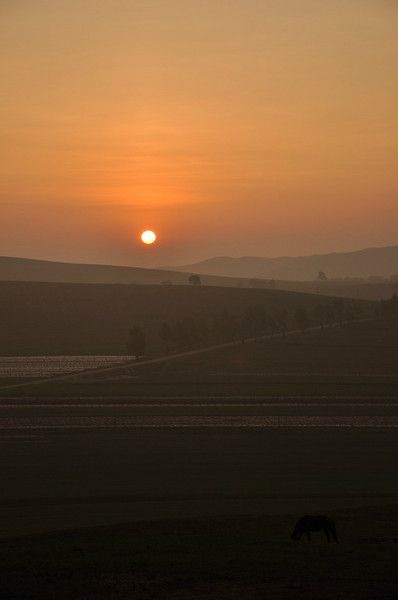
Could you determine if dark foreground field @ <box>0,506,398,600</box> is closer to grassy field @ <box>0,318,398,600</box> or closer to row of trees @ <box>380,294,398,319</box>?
grassy field @ <box>0,318,398,600</box>

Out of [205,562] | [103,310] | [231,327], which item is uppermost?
[103,310]

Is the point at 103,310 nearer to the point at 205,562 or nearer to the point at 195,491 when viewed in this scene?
the point at 195,491

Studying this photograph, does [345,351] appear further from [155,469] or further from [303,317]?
[155,469]

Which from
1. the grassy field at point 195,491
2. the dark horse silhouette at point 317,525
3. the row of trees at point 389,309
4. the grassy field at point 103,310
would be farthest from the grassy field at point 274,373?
the dark horse silhouette at point 317,525

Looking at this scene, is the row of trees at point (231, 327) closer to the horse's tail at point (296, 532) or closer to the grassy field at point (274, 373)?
the grassy field at point (274, 373)

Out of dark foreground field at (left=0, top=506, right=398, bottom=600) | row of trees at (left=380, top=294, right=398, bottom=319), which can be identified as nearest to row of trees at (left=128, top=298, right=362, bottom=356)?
row of trees at (left=380, top=294, right=398, bottom=319)

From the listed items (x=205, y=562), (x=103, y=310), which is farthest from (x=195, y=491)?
(x=103, y=310)
